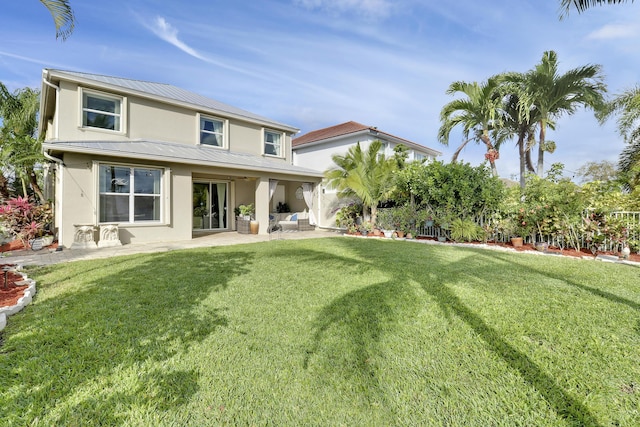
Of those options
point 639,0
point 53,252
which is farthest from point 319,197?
point 639,0

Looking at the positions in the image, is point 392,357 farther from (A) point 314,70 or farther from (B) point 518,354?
(A) point 314,70

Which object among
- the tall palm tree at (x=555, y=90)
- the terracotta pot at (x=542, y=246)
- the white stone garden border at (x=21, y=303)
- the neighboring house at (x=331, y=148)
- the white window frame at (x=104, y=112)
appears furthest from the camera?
the neighboring house at (x=331, y=148)

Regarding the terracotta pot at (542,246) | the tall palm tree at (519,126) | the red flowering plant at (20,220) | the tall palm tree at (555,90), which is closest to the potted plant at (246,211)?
the red flowering plant at (20,220)

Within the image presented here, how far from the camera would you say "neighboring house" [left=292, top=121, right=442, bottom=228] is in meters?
18.7

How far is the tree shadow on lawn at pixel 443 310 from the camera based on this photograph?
239 cm

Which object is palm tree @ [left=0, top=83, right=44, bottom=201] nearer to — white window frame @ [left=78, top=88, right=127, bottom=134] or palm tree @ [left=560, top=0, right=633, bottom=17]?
white window frame @ [left=78, top=88, right=127, bottom=134]

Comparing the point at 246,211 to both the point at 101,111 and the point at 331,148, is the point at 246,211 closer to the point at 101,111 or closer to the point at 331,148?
the point at 101,111

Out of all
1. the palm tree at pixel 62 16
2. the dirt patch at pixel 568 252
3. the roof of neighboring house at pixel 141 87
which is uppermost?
the roof of neighboring house at pixel 141 87

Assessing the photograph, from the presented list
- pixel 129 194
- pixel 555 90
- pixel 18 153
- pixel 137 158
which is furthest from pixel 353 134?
pixel 18 153

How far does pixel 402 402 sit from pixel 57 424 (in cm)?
265

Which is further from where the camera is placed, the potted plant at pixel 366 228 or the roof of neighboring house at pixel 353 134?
the roof of neighboring house at pixel 353 134

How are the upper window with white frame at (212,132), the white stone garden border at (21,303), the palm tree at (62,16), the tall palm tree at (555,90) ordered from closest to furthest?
1. the white stone garden border at (21,303)
2. the palm tree at (62,16)
3. the tall palm tree at (555,90)
4. the upper window with white frame at (212,132)

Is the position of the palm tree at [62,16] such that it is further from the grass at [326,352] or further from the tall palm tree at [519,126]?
the tall palm tree at [519,126]

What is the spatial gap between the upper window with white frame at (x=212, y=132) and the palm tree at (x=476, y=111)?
1330 cm
